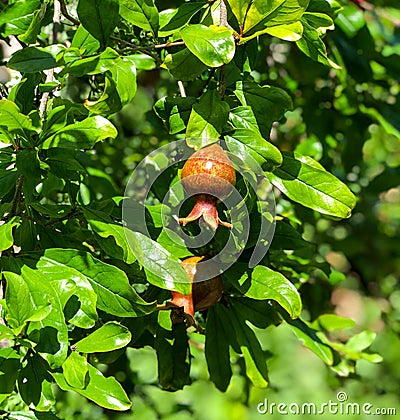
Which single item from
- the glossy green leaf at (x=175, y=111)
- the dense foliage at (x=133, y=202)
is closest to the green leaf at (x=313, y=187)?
the dense foliage at (x=133, y=202)

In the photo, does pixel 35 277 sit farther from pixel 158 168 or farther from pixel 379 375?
pixel 379 375

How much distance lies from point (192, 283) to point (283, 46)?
989 mm

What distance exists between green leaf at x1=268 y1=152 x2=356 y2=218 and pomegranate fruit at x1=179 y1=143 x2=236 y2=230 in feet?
0.30

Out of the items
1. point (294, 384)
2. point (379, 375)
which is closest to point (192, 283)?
point (294, 384)

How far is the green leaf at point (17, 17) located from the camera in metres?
0.84

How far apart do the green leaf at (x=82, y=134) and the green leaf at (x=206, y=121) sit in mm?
79

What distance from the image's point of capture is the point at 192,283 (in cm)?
78

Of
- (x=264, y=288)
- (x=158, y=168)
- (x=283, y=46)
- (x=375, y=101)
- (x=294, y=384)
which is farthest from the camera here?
(x=294, y=384)

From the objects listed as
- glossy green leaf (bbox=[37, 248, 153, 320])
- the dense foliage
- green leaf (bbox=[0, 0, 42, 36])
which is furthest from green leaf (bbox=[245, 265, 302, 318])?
green leaf (bbox=[0, 0, 42, 36])

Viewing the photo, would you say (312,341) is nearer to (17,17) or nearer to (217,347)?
Answer: (217,347)

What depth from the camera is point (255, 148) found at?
2.45ft

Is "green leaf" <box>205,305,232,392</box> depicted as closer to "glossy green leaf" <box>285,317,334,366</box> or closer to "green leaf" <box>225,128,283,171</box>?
"glossy green leaf" <box>285,317,334,366</box>

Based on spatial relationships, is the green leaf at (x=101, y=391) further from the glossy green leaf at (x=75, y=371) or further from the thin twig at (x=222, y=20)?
the thin twig at (x=222, y=20)

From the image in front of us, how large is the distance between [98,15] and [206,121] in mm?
147
